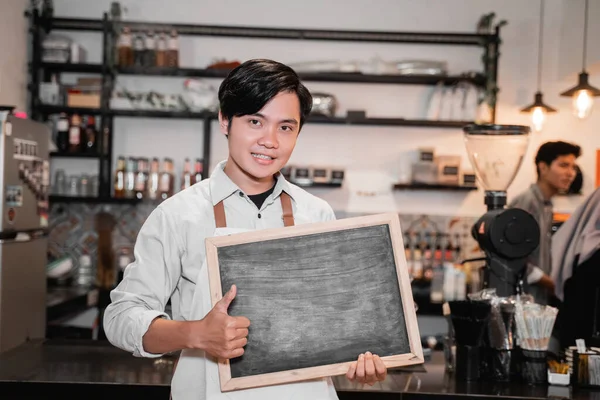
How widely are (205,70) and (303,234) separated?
3.63 metres

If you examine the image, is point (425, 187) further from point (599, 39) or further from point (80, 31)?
point (80, 31)

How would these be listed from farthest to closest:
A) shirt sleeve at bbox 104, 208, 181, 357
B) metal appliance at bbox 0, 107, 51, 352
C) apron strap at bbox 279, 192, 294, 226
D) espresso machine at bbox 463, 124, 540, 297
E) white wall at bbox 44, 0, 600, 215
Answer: white wall at bbox 44, 0, 600, 215 → metal appliance at bbox 0, 107, 51, 352 → espresso machine at bbox 463, 124, 540, 297 → apron strap at bbox 279, 192, 294, 226 → shirt sleeve at bbox 104, 208, 181, 357

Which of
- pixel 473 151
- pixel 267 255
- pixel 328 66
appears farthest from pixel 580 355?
pixel 328 66

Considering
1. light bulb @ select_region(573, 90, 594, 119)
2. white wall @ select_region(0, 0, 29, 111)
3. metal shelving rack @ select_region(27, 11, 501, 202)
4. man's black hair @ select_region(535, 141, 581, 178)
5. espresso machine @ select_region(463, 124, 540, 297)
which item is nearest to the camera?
espresso machine @ select_region(463, 124, 540, 297)

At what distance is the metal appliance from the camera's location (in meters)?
3.57

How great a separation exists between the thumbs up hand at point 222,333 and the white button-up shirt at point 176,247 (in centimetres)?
13

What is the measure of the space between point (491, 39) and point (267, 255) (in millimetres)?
4048

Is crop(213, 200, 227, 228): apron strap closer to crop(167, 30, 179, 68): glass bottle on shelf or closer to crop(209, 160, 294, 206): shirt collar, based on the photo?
crop(209, 160, 294, 206): shirt collar

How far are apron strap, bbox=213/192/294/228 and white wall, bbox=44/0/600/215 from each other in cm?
357

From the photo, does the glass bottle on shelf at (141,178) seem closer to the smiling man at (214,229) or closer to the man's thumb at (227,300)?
the smiling man at (214,229)

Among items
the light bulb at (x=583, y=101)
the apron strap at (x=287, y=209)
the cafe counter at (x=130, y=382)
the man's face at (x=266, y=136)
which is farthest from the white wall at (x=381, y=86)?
the man's face at (x=266, y=136)

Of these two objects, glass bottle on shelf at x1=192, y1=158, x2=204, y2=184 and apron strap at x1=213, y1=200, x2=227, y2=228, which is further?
glass bottle on shelf at x1=192, y1=158, x2=204, y2=184

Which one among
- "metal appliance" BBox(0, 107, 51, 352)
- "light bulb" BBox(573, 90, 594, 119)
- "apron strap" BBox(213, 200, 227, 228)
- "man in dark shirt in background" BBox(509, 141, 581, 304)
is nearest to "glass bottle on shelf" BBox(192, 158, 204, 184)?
"metal appliance" BBox(0, 107, 51, 352)

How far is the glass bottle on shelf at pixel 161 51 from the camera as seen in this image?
4.93 meters
